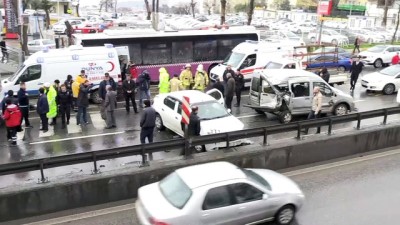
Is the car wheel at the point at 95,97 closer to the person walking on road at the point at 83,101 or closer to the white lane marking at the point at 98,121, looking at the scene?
the white lane marking at the point at 98,121

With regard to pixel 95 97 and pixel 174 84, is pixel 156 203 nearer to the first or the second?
pixel 174 84

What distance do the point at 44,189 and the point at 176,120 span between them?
522cm

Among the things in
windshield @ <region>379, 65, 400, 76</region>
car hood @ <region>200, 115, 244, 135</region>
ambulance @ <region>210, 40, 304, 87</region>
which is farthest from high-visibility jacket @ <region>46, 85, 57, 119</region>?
windshield @ <region>379, 65, 400, 76</region>

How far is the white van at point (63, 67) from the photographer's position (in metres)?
16.6

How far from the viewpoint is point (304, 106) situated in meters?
15.5

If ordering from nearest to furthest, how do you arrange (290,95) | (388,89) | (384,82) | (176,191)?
(176,191) < (290,95) < (384,82) < (388,89)

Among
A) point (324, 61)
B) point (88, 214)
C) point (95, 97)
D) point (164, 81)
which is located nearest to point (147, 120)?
point (88, 214)

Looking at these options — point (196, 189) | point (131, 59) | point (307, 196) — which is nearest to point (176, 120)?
point (307, 196)

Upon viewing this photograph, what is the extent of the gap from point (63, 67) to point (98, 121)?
3.18 m

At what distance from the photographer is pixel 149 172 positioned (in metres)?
9.77

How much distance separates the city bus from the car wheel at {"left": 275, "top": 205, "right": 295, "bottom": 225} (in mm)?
14205

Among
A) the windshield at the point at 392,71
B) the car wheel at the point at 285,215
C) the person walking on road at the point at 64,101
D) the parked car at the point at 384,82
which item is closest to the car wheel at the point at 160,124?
the person walking on road at the point at 64,101

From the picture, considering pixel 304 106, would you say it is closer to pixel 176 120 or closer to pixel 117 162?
pixel 176 120

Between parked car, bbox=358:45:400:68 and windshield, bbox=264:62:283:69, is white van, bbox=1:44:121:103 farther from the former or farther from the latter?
parked car, bbox=358:45:400:68
